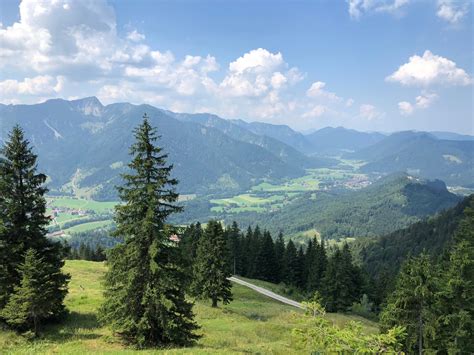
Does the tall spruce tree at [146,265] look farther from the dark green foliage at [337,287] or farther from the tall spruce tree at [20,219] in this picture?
the dark green foliage at [337,287]

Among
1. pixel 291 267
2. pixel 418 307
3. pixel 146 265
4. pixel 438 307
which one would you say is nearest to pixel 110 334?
pixel 146 265

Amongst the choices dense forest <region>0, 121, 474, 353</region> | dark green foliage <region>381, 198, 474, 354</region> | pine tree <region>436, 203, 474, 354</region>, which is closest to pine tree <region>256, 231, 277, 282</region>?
dense forest <region>0, 121, 474, 353</region>

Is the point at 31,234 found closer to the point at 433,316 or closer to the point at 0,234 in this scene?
the point at 0,234

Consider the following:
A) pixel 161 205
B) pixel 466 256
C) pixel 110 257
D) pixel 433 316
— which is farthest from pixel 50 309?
pixel 466 256

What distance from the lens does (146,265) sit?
19109mm

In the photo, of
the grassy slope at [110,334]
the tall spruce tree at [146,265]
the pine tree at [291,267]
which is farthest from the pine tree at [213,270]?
the pine tree at [291,267]

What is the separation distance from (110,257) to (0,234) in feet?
25.8

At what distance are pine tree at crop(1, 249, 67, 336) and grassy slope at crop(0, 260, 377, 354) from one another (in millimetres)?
1051

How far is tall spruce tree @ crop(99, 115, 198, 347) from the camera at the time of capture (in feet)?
60.5

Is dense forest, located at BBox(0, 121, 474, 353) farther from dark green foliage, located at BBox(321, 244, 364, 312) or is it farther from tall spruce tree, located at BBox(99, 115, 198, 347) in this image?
dark green foliage, located at BBox(321, 244, 364, 312)

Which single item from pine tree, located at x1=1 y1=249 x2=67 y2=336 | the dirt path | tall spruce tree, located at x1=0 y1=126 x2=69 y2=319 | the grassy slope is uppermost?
tall spruce tree, located at x1=0 y1=126 x2=69 y2=319

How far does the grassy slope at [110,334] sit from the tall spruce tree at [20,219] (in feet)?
6.63

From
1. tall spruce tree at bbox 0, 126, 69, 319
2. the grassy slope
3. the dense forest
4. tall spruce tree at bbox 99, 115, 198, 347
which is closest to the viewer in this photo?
the grassy slope

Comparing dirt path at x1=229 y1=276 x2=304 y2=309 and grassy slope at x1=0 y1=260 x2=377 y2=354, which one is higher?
grassy slope at x1=0 y1=260 x2=377 y2=354
